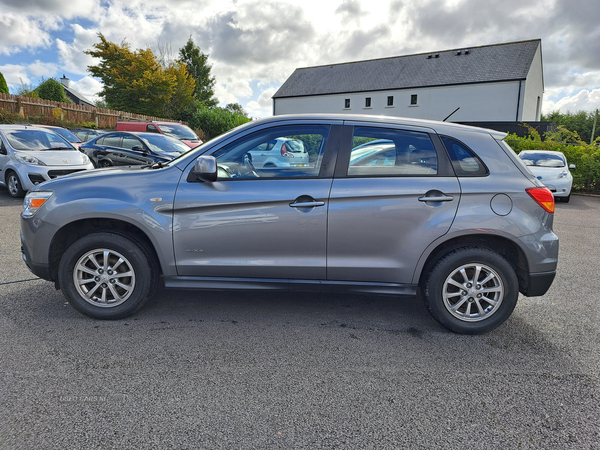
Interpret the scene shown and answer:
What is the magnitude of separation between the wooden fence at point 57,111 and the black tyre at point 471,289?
23.2 meters

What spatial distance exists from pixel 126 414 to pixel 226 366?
727mm

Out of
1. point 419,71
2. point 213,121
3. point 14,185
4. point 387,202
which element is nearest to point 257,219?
point 387,202

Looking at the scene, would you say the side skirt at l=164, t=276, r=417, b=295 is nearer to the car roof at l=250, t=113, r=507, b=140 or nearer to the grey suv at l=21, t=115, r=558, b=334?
the grey suv at l=21, t=115, r=558, b=334

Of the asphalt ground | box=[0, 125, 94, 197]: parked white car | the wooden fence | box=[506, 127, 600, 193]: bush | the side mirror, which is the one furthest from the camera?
the wooden fence

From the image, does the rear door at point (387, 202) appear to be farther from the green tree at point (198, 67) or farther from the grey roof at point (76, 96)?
the grey roof at point (76, 96)

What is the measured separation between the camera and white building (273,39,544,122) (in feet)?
132

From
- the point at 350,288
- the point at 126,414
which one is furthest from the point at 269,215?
the point at 126,414

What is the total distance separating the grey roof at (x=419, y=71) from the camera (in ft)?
134

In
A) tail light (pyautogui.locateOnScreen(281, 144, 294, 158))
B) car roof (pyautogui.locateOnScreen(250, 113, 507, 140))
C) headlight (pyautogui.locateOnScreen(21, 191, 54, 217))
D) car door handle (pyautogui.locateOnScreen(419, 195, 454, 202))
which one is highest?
car roof (pyautogui.locateOnScreen(250, 113, 507, 140))

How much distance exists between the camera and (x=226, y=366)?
2.96 meters

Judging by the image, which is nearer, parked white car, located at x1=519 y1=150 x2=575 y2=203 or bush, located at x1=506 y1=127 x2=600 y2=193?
parked white car, located at x1=519 y1=150 x2=575 y2=203

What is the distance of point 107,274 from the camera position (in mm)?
3625

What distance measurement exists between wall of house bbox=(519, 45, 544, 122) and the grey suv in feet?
136

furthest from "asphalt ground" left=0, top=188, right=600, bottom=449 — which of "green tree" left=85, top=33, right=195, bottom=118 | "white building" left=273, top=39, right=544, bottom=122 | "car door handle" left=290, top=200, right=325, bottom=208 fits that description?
"white building" left=273, top=39, right=544, bottom=122
